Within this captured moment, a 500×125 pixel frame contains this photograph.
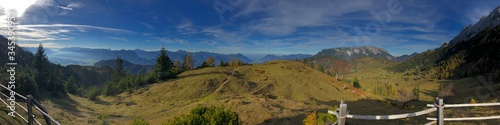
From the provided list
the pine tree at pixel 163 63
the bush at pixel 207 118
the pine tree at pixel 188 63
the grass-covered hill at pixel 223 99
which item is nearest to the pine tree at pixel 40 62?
the grass-covered hill at pixel 223 99

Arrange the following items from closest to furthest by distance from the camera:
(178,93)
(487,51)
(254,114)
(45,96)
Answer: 1. (254,114)
2. (45,96)
3. (178,93)
4. (487,51)

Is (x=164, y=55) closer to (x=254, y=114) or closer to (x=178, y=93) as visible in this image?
(x=178, y=93)

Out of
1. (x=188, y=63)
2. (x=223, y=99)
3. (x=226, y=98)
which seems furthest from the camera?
(x=188, y=63)

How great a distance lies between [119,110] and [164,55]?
3714 centimetres

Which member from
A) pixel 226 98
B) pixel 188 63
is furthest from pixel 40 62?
pixel 226 98

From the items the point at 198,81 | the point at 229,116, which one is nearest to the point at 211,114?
the point at 229,116

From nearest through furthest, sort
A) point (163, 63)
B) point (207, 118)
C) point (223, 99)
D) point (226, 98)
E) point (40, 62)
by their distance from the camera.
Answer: point (207, 118) < point (223, 99) < point (226, 98) < point (40, 62) < point (163, 63)

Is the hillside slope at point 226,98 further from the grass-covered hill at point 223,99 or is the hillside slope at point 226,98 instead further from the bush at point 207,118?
the bush at point 207,118

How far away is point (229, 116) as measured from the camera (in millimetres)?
18625

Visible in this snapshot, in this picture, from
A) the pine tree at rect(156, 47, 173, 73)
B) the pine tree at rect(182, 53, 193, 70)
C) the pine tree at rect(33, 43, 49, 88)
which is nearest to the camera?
the pine tree at rect(33, 43, 49, 88)

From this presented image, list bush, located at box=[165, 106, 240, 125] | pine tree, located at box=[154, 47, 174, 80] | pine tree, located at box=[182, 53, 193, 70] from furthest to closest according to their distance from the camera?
pine tree, located at box=[182, 53, 193, 70] → pine tree, located at box=[154, 47, 174, 80] → bush, located at box=[165, 106, 240, 125]

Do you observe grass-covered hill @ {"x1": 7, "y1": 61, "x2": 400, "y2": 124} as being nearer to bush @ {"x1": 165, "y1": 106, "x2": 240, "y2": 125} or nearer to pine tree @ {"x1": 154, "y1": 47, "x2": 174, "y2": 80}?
pine tree @ {"x1": 154, "y1": 47, "x2": 174, "y2": 80}

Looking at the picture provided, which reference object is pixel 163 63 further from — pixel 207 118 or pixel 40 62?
pixel 207 118

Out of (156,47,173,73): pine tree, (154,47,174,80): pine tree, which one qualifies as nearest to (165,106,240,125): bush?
(154,47,174,80): pine tree
